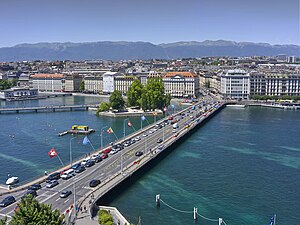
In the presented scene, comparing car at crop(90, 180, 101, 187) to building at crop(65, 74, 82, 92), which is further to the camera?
building at crop(65, 74, 82, 92)

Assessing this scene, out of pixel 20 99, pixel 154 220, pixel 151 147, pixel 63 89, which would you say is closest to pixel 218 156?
pixel 151 147

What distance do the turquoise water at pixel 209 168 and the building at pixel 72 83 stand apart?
56430 millimetres

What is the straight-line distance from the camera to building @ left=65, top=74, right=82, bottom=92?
125m

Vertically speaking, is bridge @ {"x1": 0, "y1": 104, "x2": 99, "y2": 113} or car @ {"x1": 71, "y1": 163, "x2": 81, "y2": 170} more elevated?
car @ {"x1": 71, "y1": 163, "x2": 81, "y2": 170}

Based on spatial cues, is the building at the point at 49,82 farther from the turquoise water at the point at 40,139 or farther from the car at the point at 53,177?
the car at the point at 53,177

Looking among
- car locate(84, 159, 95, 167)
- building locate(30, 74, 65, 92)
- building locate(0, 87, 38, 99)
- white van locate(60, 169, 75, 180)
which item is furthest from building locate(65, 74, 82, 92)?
white van locate(60, 169, 75, 180)

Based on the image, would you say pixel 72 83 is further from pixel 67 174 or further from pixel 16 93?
pixel 67 174

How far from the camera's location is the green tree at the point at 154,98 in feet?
251

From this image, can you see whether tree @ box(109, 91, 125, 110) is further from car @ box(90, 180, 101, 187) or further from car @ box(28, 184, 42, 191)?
car @ box(28, 184, 42, 191)

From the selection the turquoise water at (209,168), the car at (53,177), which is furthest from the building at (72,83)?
the car at (53,177)

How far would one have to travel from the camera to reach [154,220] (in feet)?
87.8

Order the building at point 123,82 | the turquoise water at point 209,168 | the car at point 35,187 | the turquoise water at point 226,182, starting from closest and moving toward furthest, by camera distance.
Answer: the turquoise water at point 226,182, the turquoise water at point 209,168, the car at point 35,187, the building at point 123,82

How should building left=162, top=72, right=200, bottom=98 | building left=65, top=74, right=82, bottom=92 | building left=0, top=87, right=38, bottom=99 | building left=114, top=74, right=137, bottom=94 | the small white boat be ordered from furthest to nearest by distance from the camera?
building left=65, top=74, right=82, bottom=92
building left=114, top=74, right=137, bottom=94
building left=0, top=87, right=38, bottom=99
building left=162, top=72, right=200, bottom=98
the small white boat

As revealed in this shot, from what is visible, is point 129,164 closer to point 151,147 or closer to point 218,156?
point 151,147
